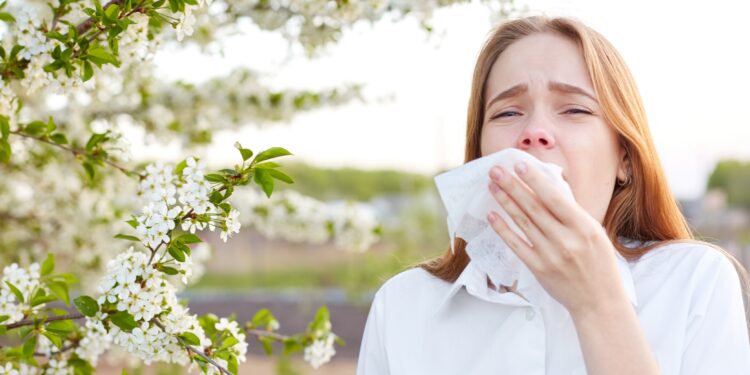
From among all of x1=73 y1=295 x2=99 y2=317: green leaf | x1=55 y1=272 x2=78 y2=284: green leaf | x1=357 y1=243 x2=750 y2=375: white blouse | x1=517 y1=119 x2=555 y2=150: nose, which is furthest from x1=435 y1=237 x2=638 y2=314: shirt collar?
x1=55 y1=272 x2=78 y2=284: green leaf

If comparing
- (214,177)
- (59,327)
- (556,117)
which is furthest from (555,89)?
(59,327)

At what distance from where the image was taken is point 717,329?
1.18 meters

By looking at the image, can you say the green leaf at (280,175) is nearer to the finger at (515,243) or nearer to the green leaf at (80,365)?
the finger at (515,243)

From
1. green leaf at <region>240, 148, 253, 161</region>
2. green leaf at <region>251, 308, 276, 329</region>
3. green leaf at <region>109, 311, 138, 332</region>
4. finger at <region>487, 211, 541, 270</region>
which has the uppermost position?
green leaf at <region>240, 148, 253, 161</region>

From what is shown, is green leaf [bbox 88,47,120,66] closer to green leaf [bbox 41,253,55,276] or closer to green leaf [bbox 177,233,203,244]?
green leaf [bbox 177,233,203,244]

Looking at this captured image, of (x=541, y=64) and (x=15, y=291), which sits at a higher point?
(x=541, y=64)

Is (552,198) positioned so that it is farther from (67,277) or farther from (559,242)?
(67,277)

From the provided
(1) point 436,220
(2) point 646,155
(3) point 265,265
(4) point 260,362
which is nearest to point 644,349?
(2) point 646,155

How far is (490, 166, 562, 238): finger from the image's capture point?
1.04 meters

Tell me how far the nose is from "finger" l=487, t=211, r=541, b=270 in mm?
166

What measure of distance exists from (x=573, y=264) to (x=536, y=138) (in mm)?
243

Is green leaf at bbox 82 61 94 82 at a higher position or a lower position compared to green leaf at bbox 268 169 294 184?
higher

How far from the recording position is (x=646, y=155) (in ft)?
4.44

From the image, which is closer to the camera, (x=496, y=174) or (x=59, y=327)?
(x=496, y=174)
